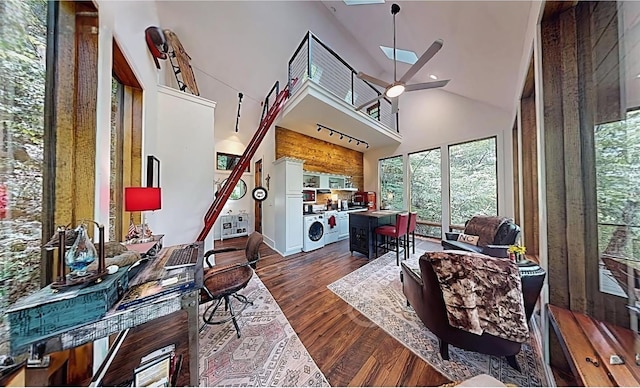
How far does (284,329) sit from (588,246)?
2.62 metres

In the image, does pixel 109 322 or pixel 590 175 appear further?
pixel 590 175

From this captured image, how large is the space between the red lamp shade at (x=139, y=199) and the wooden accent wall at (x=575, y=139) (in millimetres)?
3586

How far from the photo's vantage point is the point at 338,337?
1.97 meters

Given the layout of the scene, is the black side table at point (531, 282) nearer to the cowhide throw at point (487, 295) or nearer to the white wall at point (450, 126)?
the cowhide throw at point (487, 295)

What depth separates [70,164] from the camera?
4.56ft

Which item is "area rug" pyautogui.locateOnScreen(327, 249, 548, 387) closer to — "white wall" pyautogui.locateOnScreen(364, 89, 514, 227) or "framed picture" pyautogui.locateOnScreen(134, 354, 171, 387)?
"framed picture" pyautogui.locateOnScreen(134, 354, 171, 387)

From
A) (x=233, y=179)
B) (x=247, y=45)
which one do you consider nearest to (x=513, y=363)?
(x=233, y=179)

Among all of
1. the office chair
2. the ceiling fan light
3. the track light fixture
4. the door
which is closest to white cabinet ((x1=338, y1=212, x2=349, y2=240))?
the track light fixture

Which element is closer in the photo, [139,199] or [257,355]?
[257,355]

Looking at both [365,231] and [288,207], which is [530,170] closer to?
[365,231]

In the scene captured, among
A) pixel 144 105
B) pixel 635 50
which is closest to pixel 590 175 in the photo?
pixel 635 50

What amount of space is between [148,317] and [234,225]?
5878mm

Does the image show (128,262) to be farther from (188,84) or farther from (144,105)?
(188,84)

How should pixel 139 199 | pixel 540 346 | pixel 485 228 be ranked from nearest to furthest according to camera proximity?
pixel 540 346 < pixel 139 199 < pixel 485 228
